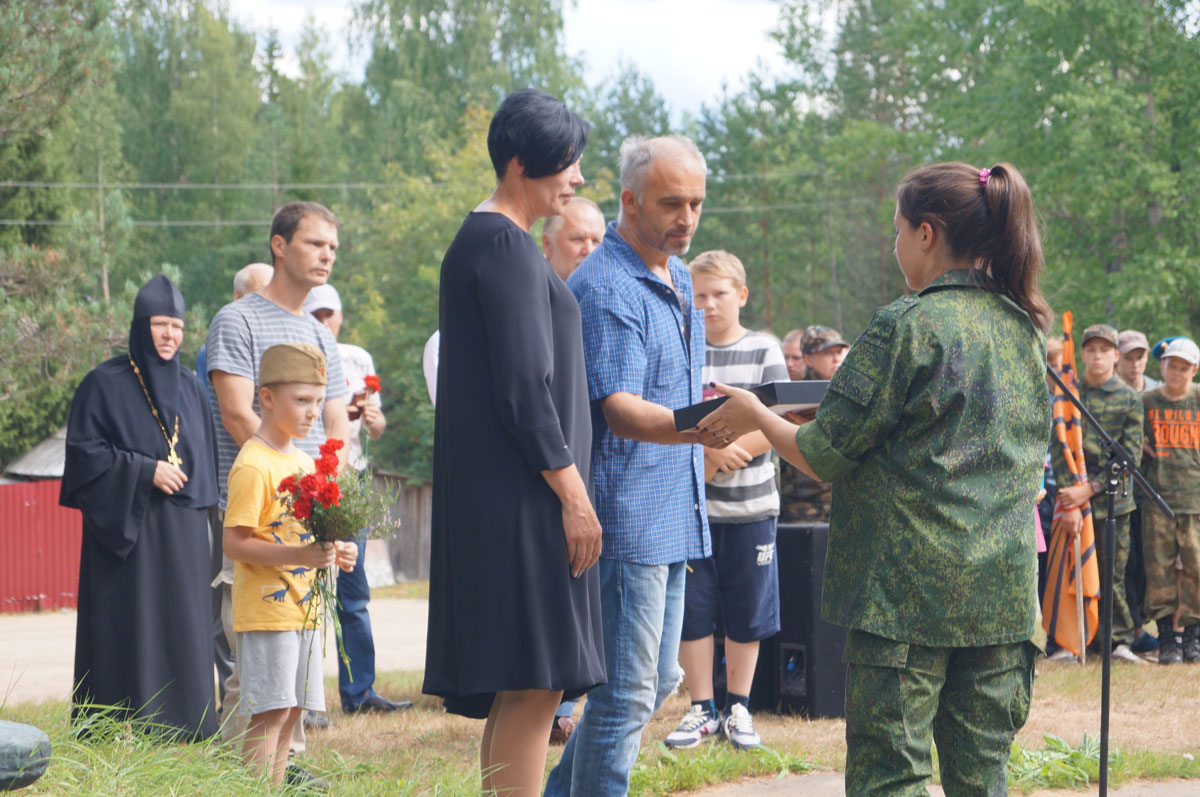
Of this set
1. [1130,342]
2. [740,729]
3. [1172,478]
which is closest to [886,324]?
[740,729]

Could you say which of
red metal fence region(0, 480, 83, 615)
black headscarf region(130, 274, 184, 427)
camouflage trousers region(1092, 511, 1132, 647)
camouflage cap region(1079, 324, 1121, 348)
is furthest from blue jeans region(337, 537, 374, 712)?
red metal fence region(0, 480, 83, 615)

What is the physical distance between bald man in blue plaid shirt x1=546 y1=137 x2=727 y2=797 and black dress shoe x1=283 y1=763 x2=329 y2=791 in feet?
2.34

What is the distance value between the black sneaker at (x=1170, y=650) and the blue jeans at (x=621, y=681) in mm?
6215

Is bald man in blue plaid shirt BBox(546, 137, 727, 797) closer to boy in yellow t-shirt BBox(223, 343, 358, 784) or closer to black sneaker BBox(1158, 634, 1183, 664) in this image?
boy in yellow t-shirt BBox(223, 343, 358, 784)

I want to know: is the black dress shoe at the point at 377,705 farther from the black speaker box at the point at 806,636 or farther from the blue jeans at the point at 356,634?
the black speaker box at the point at 806,636

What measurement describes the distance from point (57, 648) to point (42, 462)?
10276mm

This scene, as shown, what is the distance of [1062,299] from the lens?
26109mm

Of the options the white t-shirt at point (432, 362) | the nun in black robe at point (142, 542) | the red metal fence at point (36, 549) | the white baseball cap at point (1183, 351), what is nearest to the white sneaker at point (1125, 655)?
the white baseball cap at point (1183, 351)

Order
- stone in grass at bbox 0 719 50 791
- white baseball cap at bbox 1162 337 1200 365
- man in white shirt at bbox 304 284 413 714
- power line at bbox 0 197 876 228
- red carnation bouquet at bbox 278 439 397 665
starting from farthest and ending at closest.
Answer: power line at bbox 0 197 876 228 < white baseball cap at bbox 1162 337 1200 365 < man in white shirt at bbox 304 284 413 714 < red carnation bouquet at bbox 278 439 397 665 < stone in grass at bbox 0 719 50 791

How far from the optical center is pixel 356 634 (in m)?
6.50

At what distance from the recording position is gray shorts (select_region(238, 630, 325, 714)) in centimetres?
407

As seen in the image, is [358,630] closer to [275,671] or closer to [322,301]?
[322,301]

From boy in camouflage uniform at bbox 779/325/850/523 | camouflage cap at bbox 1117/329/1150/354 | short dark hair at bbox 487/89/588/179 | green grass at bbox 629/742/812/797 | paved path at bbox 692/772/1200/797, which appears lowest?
paved path at bbox 692/772/1200/797

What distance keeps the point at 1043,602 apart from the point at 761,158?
35.0 metres
